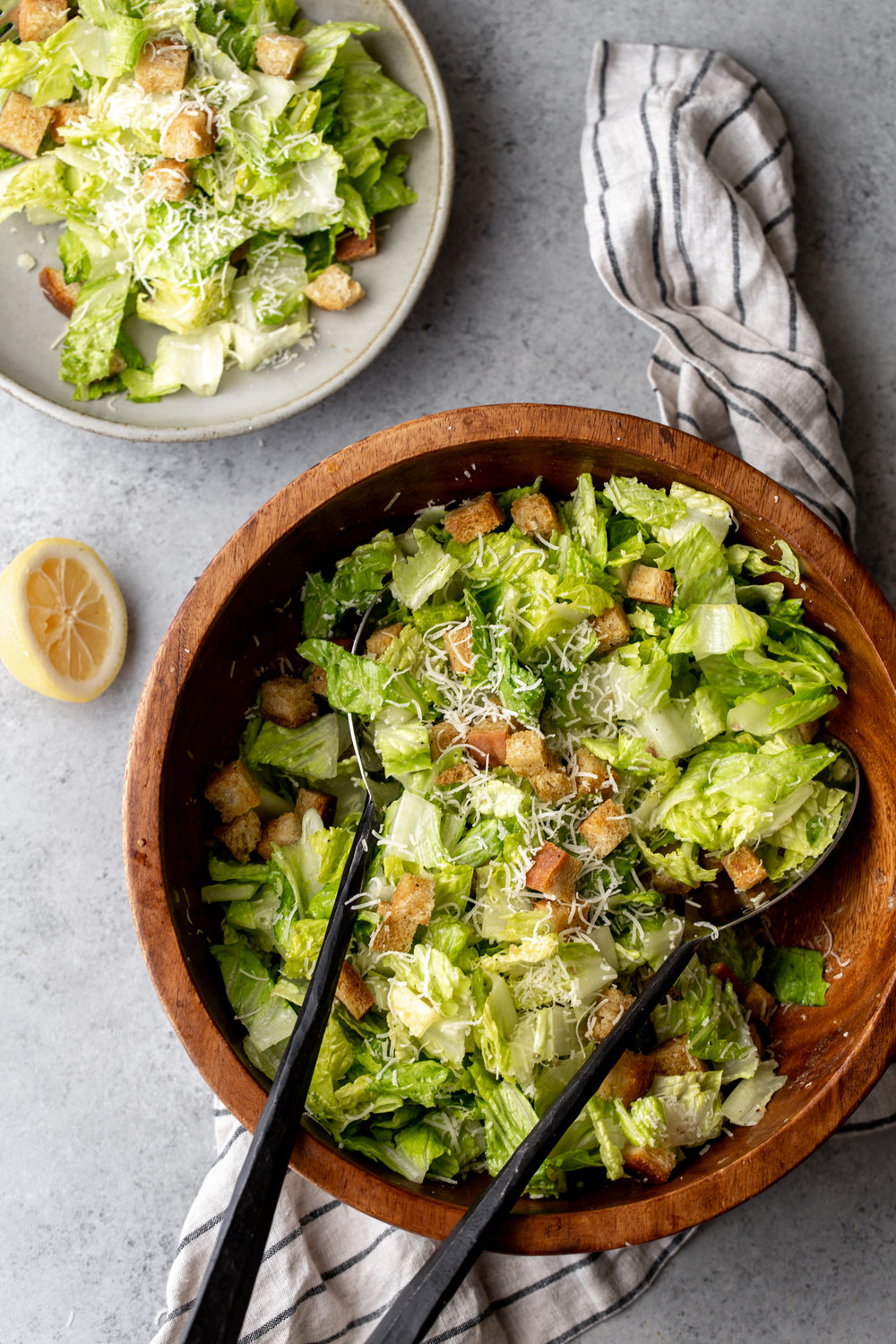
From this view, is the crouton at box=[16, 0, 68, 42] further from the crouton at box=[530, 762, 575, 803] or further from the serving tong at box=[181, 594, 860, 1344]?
the crouton at box=[530, 762, 575, 803]

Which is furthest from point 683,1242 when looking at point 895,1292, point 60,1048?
point 60,1048

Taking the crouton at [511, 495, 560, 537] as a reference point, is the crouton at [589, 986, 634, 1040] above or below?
below

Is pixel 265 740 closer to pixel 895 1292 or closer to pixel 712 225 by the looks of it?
pixel 712 225

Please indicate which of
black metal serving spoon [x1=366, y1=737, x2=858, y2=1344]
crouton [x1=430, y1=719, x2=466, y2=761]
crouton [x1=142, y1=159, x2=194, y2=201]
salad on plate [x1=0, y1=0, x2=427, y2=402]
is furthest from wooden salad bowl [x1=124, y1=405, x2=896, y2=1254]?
crouton [x1=142, y1=159, x2=194, y2=201]

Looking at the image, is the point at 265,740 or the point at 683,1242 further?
the point at 683,1242

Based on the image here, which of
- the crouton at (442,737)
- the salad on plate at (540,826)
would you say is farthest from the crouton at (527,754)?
the crouton at (442,737)
